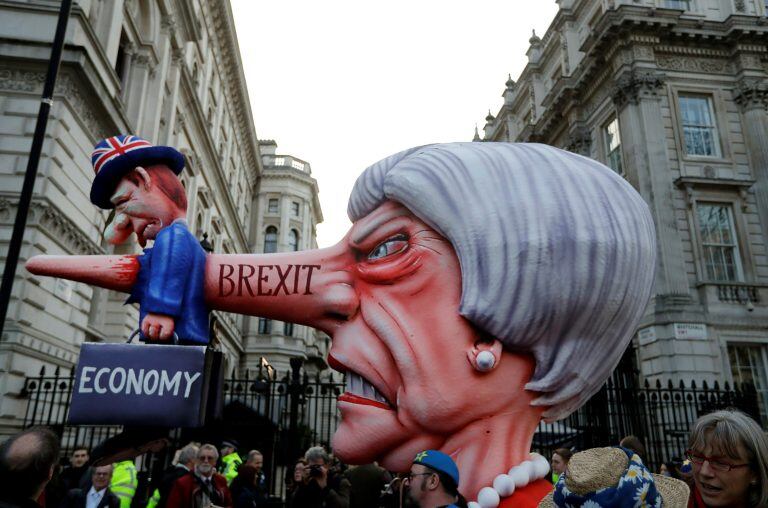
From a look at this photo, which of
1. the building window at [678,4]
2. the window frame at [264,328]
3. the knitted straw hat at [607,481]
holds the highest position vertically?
the building window at [678,4]

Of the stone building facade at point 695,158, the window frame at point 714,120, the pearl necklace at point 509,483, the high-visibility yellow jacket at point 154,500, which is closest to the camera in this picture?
the pearl necklace at point 509,483

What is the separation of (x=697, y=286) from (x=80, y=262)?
621 inches

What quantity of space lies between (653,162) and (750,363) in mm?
5589

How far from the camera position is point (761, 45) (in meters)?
16.6

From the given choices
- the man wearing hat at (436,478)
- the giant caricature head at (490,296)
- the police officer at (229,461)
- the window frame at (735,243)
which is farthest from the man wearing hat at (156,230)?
the window frame at (735,243)

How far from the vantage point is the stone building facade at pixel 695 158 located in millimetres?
14250

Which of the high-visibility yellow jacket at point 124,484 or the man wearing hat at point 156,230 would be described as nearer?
the man wearing hat at point 156,230

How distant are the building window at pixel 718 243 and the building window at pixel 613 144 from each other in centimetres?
269

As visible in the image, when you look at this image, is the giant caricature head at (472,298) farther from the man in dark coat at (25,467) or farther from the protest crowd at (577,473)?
the man in dark coat at (25,467)

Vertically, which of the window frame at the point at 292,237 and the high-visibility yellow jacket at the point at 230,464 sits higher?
the window frame at the point at 292,237

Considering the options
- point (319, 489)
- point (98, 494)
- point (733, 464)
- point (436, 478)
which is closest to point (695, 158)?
point (319, 489)

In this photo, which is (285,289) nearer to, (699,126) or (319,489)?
(319,489)

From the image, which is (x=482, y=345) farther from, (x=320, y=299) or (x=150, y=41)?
(x=150, y=41)

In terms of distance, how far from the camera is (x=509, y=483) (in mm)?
1346
